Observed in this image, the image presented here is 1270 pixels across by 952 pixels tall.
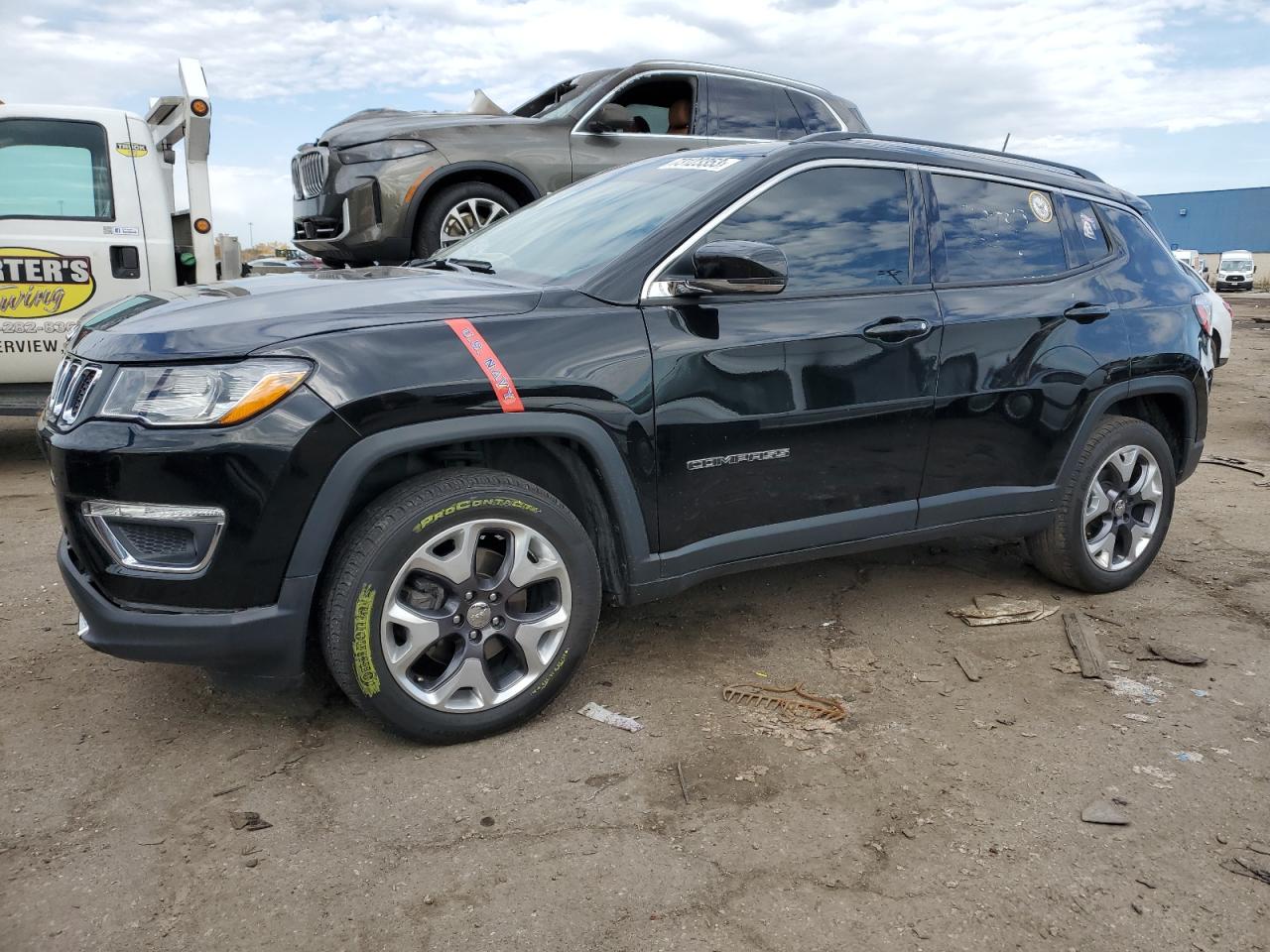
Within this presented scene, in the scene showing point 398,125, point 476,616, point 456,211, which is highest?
point 398,125

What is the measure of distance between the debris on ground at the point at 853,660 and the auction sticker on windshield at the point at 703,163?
176 cm

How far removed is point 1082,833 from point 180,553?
2407mm

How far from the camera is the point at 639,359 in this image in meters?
3.02

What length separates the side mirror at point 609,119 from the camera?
24.0 ft

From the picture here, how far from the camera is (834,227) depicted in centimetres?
350

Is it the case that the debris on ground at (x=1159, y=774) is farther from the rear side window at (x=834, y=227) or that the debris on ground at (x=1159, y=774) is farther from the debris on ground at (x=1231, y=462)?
the debris on ground at (x=1231, y=462)

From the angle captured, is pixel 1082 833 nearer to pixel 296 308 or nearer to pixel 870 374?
pixel 870 374

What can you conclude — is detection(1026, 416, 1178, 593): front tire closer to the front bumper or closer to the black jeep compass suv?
the black jeep compass suv

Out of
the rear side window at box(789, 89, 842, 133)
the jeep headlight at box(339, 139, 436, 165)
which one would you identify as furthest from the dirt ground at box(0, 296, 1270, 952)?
the rear side window at box(789, 89, 842, 133)

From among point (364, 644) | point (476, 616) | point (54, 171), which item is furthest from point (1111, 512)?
point (54, 171)

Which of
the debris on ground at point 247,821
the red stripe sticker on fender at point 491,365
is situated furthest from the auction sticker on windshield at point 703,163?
the debris on ground at point 247,821

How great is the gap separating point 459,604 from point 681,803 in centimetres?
81

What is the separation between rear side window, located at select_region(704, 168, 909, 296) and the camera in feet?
11.1

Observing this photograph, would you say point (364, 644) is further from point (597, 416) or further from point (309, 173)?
point (309, 173)
